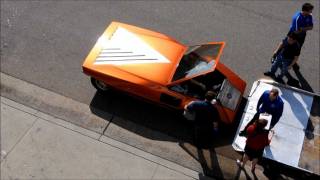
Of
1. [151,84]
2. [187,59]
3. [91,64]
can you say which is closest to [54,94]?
[91,64]

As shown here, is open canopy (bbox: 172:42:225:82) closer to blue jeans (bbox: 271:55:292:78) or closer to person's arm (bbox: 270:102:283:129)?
person's arm (bbox: 270:102:283:129)

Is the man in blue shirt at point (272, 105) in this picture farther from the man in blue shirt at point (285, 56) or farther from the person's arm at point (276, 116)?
the man in blue shirt at point (285, 56)

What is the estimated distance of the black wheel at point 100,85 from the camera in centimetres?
912

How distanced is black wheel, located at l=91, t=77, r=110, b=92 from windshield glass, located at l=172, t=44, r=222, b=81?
161 centimetres

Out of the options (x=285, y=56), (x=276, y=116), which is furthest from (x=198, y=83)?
(x=285, y=56)

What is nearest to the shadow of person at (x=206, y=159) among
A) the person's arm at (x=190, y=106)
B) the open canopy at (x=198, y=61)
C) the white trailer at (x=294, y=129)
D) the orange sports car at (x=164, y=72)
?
the white trailer at (x=294, y=129)

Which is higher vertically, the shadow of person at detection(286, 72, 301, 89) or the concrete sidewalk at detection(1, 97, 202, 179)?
the shadow of person at detection(286, 72, 301, 89)

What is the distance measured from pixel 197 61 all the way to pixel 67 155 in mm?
3305

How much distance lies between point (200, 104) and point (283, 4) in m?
5.03

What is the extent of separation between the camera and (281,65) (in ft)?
31.2

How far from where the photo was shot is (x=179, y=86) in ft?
27.8

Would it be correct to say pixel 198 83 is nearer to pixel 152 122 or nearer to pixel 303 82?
pixel 152 122

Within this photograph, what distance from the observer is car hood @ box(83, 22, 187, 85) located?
8680 millimetres

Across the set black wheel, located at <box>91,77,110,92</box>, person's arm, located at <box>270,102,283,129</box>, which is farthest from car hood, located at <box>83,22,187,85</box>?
person's arm, located at <box>270,102,283,129</box>
